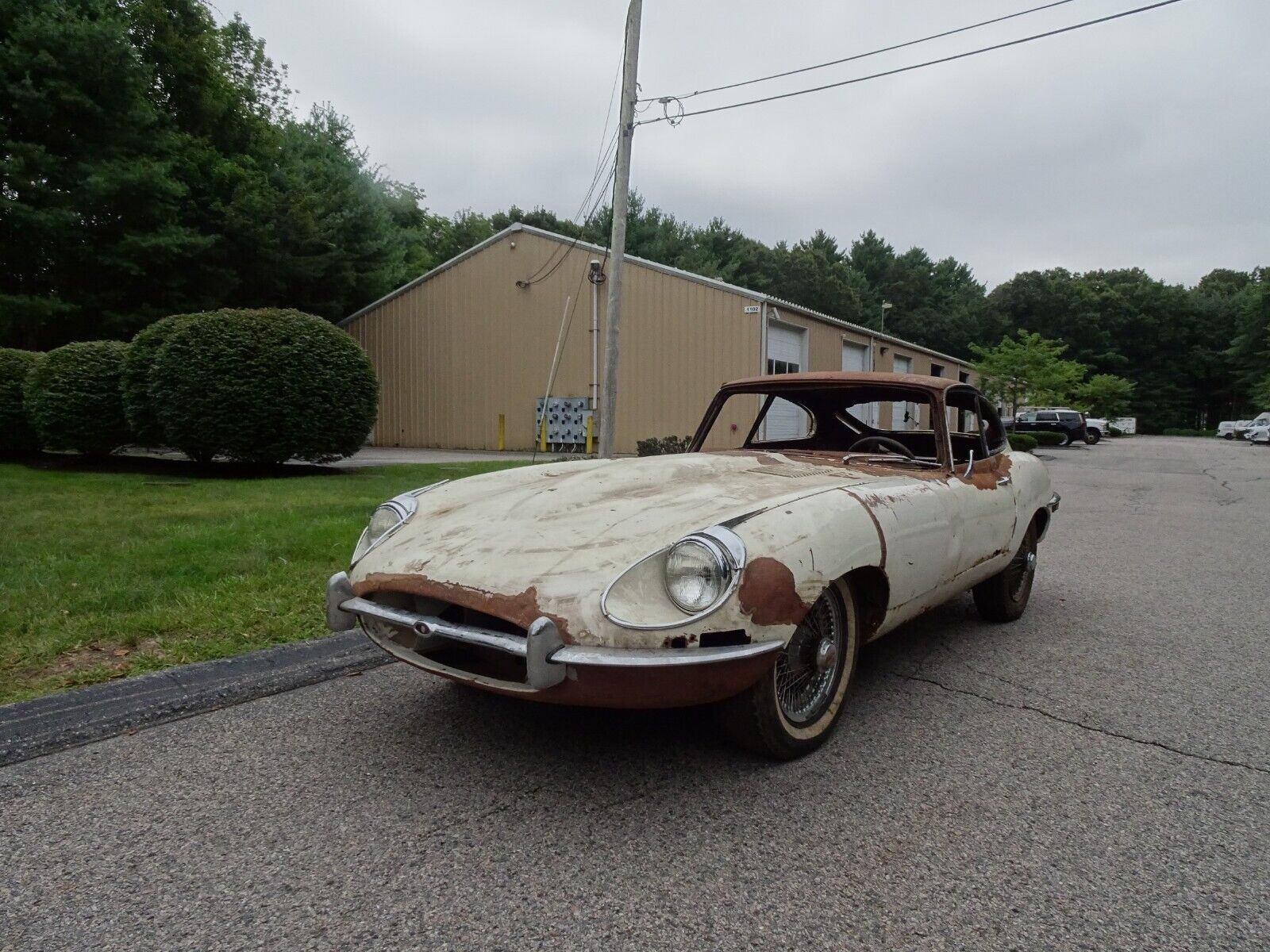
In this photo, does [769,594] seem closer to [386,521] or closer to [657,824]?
[657,824]

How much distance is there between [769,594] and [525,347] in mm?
19740

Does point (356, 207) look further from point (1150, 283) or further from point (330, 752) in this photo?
point (1150, 283)

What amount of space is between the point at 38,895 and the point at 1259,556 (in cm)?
814

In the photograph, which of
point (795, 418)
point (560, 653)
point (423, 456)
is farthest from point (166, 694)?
point (423, 456)

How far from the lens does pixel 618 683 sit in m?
2.08

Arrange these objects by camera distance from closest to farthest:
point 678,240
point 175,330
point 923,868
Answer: point 923,868 < point 175,330 < point 678,240

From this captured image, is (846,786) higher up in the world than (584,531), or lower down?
lower down

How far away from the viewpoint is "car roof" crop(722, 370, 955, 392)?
383 centimetres

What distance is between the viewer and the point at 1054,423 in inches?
1328

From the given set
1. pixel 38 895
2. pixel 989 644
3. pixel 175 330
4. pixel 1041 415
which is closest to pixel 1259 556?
pixel 989 644

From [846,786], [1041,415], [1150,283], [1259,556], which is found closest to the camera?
[846,786]

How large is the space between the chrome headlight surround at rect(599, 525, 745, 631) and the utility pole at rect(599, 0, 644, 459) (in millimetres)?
7875

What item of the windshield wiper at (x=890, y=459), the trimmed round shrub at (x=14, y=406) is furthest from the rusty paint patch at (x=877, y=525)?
the trimmed round shrub at (x=14, y=406)

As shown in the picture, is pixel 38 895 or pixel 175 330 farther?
pixel 175 330
